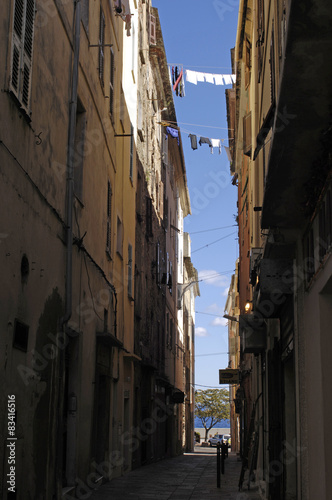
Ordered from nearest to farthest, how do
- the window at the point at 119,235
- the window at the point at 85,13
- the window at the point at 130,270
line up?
the window at the point at 85,13 < the window at the point at 119,235 < the window at the point at 130,270

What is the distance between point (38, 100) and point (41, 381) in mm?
3623

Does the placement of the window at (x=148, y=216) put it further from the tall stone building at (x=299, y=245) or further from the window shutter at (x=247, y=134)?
the tall stone building at (x=299, y=245)

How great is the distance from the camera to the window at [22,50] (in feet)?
25.4

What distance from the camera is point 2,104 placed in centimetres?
721

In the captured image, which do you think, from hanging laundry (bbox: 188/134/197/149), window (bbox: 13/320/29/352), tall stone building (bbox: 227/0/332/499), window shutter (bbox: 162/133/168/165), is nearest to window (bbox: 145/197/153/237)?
→ hanging laundry (bbox: 188/134/197/149)

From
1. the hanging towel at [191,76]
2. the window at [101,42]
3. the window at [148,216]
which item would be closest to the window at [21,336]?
the window at [101,42]

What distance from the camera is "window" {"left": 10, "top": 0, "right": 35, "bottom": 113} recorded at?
7.75 meters

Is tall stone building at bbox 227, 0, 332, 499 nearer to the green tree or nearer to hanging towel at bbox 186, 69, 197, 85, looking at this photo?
hanging towel at bbox 186, 69, 197, 85

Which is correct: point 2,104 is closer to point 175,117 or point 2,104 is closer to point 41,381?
point 41,381

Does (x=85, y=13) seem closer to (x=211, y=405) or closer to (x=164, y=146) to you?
(x=164, y=146)

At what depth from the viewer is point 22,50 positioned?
26.3 ft

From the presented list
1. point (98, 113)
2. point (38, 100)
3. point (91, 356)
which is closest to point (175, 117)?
point (98, 113)

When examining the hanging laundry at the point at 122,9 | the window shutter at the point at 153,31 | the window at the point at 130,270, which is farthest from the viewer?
the window shutter at the point at 153,31

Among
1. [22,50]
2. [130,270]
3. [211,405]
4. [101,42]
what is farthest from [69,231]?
[211,405]
